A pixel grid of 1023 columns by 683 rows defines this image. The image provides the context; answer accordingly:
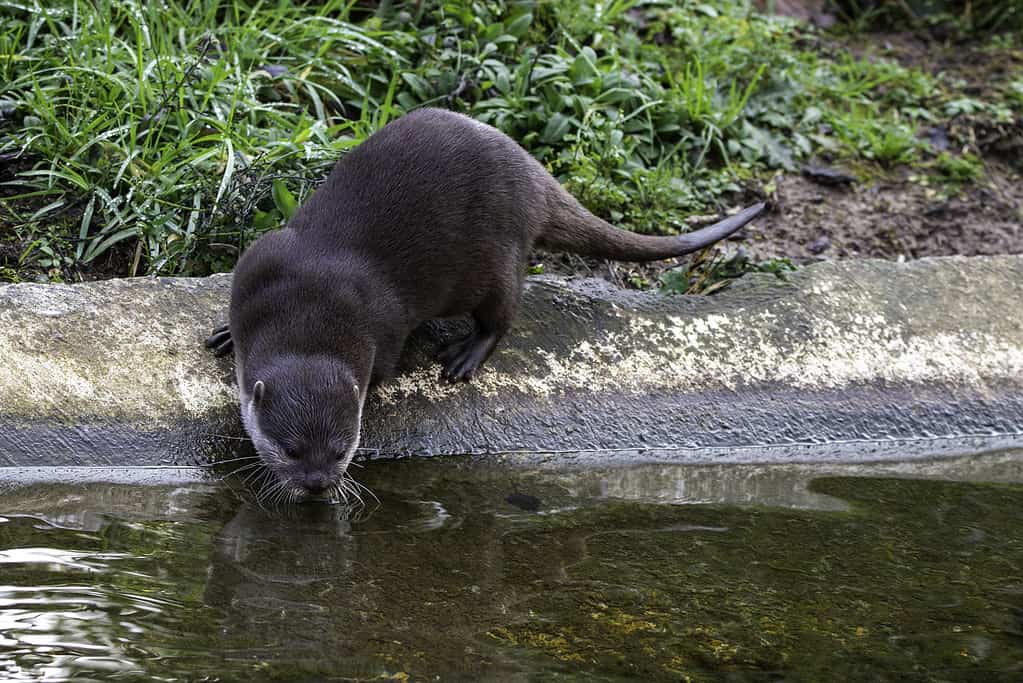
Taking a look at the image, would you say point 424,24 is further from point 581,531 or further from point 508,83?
point 581,531

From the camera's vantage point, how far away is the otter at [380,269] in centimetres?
276

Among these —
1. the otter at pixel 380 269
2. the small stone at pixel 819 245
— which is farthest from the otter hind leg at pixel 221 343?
the small stone at pixel 819 245

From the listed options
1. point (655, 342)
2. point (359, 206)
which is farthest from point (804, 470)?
point (359, 206)

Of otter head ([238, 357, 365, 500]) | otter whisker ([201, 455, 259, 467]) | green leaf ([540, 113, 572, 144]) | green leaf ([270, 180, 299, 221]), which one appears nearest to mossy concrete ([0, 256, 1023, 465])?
otter whisker ([201, 455, 259, 467])

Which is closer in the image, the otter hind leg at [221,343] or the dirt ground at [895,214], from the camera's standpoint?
the otter hind leg at [221,343]

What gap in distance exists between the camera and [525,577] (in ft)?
8.02

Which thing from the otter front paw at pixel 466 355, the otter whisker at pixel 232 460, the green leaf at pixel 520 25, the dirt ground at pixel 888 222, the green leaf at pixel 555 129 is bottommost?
the otter whisker at pixel 232 460

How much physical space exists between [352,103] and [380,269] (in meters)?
1.44

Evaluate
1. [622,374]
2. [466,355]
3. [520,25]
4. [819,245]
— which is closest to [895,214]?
[819,245]

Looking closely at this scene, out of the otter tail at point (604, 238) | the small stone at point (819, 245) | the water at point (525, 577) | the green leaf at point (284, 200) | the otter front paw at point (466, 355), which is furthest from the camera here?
the small stone at point (819, 245)

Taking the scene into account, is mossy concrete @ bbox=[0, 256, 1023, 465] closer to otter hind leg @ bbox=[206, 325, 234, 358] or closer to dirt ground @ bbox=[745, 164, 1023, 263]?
otter hind leg @ bbox=[206, 325, 234, 358]

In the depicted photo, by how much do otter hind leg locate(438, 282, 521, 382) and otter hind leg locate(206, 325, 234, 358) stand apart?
1.76ft

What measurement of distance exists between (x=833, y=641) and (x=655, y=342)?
50.7 inches

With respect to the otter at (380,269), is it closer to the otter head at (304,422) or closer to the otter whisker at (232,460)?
the otter head at (304,422)
